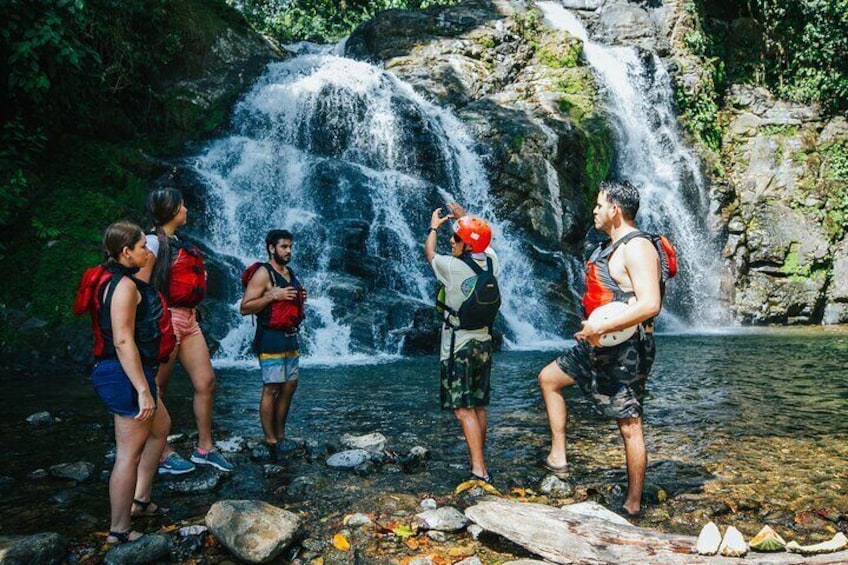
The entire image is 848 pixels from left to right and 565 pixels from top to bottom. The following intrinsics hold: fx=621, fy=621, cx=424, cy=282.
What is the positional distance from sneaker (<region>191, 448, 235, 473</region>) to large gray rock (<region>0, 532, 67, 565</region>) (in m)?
1.49

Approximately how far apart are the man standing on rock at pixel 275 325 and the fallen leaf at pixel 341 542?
1.77m

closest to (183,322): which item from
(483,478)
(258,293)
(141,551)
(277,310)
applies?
(258,293)

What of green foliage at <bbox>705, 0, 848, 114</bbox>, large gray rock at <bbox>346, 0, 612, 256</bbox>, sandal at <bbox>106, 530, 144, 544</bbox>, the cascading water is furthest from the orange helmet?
green foliage at <bbox>705, 0, 848, 114</bbox>

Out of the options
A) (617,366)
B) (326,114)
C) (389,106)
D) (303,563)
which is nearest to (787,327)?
(389,106)

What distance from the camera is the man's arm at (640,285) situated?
389 cm

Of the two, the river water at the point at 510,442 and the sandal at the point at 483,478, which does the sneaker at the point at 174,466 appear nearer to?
the river water at the point at 510,442

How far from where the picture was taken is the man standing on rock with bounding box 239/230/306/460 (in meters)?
5.36

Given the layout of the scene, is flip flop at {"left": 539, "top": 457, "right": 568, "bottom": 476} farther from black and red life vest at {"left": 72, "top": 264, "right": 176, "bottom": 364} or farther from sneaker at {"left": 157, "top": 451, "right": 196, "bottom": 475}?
black and red life vest at {"left": 72, "top": 264, "right": 176, "bottom": 364}

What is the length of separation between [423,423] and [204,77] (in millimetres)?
15834

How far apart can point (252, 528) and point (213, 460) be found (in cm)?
162

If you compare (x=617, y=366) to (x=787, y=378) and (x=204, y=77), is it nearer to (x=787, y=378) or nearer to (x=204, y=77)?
(x=787, y=378)

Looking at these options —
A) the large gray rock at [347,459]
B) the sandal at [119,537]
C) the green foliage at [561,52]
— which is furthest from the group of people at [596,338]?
the green foliage at [561,52]

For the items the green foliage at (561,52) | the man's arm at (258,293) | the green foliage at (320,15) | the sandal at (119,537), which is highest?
the green foliage at (320,15)

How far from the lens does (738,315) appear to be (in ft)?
63.1
